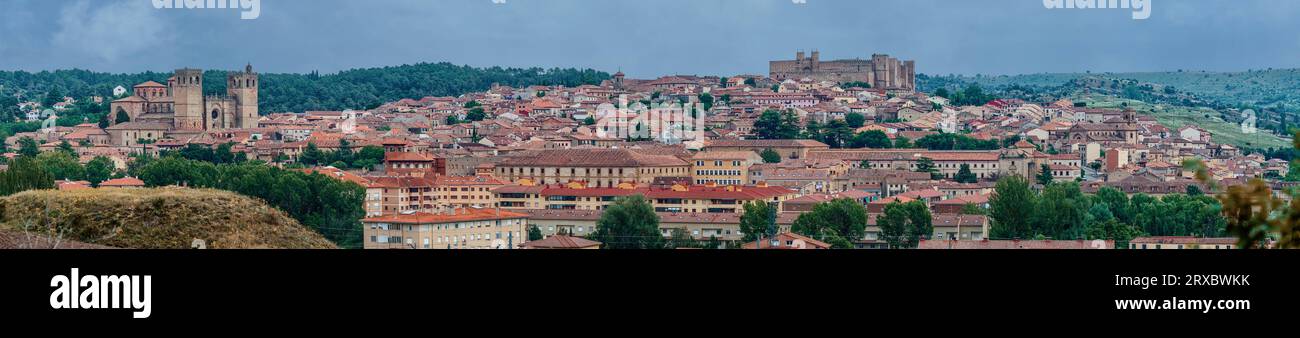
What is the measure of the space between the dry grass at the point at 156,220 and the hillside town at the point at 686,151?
726 cm

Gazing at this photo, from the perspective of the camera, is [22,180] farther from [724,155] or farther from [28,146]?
[28,146]

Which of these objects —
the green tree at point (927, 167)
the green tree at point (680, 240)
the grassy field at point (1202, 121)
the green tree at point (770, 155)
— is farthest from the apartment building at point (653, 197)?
the grassy field at point (1202, 121)

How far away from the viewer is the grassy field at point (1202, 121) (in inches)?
1281

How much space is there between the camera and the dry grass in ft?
16.5

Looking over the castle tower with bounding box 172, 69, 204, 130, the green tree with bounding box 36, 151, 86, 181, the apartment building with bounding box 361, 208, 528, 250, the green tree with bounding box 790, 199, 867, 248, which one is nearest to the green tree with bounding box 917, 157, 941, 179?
the green tree with bounding box 790, 199, 867, 248

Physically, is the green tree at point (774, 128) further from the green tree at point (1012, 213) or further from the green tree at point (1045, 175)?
the green tree at point (1012, 213)

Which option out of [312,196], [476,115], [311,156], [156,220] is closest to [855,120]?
[476,115]

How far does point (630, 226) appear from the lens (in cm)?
1491

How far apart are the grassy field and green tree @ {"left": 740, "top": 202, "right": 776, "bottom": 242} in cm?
1565

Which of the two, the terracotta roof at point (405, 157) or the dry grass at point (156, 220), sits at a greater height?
the terracotta roof at point (405, 157)

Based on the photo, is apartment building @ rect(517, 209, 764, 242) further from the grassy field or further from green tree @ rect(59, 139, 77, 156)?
the grassy field
